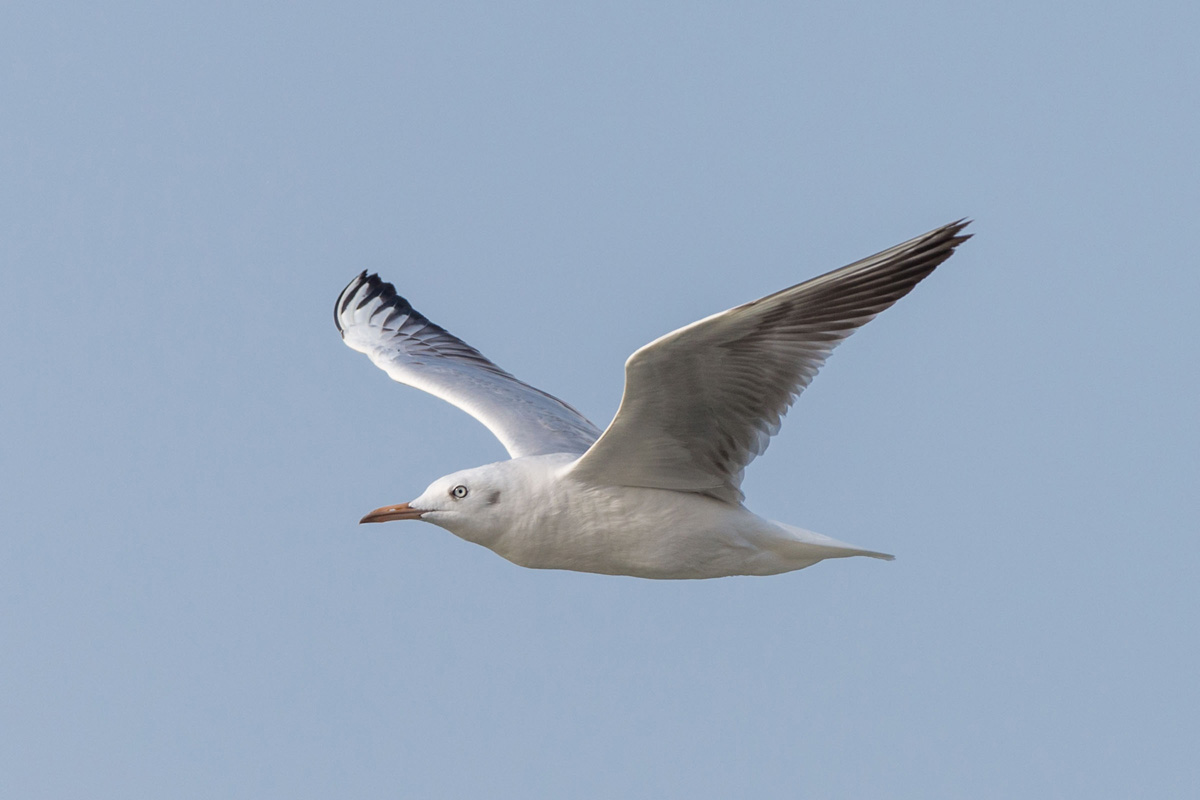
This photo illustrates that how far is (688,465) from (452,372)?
12.1ft

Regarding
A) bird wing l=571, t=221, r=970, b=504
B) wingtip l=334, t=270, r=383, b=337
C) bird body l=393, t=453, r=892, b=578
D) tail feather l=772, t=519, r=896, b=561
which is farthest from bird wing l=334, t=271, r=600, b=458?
tail feather l=772, t=519, r=896, b=561

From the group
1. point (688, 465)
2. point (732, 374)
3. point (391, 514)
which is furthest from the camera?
point (391, 514)

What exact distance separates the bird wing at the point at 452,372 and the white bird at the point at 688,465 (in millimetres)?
587

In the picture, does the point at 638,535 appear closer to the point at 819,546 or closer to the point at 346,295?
the point at 819,546

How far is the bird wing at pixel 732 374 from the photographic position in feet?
26.6

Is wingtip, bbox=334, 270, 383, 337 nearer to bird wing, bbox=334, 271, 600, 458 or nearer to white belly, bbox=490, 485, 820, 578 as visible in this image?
bird wing, bbox=334, 271, 600, 458

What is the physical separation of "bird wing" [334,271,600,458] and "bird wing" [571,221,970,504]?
66.9 inches

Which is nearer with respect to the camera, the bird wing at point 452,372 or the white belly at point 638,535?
the white belly at point 638,535

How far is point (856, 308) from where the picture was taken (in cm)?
836

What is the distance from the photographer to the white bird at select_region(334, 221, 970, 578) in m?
8.18

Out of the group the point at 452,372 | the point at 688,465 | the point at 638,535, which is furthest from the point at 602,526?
the point at 452,372

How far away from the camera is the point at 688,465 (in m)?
9.12

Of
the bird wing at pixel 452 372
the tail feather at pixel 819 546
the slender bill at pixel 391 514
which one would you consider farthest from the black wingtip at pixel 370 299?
the tail feather at pixel 819 546

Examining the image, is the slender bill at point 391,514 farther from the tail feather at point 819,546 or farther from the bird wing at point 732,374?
the tail feather at point 819,546
